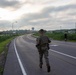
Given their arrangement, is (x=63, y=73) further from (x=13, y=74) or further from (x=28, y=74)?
(x=13, y=74)

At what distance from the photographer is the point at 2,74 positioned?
40.6ft

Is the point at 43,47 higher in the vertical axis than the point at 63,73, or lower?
higher

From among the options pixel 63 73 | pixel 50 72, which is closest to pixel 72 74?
pixel 63 73

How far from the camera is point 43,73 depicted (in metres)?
11.5

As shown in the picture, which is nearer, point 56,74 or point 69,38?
Answer: point 56,74

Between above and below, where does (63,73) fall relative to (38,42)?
below

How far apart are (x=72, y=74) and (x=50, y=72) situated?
4.21 ft

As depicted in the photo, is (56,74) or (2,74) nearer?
(56,74)

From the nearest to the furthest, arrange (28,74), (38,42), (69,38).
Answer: (28,74) < (38,42) < (69,38)

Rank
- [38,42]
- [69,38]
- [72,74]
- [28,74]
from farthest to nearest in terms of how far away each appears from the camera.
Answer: [69,38], [38,42], [28,74], [72,74]

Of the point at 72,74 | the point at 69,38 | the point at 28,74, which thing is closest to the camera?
the point at 72,74

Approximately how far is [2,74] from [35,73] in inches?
70.2

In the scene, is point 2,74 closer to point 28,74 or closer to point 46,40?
point 28,74

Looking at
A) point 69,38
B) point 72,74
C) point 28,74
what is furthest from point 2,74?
point 69,38
